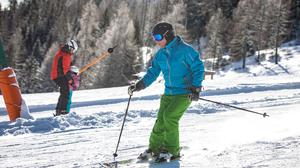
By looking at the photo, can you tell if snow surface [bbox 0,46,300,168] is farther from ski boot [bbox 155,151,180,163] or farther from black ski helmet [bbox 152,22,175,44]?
black ski helmet [bbox 152,22,175,44]

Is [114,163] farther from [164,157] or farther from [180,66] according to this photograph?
[180,66]

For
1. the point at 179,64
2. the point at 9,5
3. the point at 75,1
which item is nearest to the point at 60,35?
the point at 75,1

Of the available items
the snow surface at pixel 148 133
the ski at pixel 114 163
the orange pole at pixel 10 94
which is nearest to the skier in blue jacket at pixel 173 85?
the ski at pixel 114 163

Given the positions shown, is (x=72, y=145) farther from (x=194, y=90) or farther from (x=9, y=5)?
(x=9, y=5)

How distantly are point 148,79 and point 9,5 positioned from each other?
79501 millimetres

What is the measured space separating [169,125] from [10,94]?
4.77m

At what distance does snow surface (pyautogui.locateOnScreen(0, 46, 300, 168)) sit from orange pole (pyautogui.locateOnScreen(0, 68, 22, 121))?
404 millimetres

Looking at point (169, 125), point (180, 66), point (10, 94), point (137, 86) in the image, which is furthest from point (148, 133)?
point (10, 94)

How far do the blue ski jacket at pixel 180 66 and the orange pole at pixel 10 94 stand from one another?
4.41m

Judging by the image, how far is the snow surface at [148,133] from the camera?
5.65 m

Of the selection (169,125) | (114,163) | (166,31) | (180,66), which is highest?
(166,31)

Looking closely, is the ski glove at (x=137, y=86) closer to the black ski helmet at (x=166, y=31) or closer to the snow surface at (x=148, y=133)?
the black ski helmet at (x=166, y=31)

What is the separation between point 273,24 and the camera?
50.7 meters

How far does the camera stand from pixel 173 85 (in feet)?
18.7
